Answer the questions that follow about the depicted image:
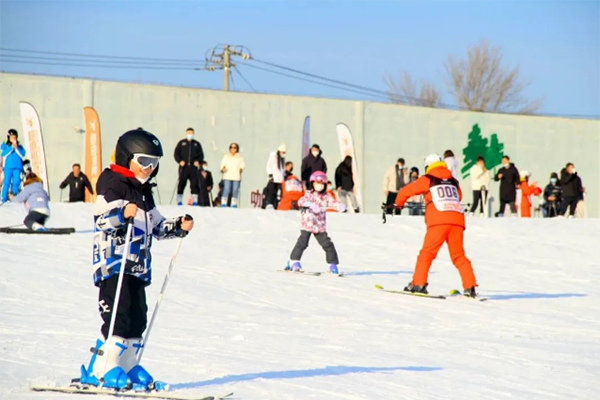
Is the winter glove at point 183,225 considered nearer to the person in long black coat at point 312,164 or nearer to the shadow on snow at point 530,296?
the shadow on snow at point 530,296

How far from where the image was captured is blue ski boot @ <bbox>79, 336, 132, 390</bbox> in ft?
18.2

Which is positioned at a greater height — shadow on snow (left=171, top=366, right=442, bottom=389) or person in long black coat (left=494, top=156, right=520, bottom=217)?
person in long black coat (left=494, top=156, right=520, bottom=217)

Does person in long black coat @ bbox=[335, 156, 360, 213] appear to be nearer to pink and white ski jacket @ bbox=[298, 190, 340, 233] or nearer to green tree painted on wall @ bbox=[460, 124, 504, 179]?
pink and white ski jacket @ bbox=[298, 190, 340, 233]

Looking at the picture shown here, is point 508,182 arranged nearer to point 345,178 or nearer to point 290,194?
point 345,178

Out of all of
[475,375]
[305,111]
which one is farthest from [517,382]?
[305,111]

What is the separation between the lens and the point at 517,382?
7109 millimetres

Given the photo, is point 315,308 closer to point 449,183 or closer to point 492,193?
point 449,183

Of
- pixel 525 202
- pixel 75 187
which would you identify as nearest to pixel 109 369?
pixel 75 187

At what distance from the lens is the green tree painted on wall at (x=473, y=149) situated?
33.8 m

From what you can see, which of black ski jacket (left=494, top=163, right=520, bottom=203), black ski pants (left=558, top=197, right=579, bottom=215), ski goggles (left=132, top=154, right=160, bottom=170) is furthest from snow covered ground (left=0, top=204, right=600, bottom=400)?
black ski pants (left=558, top=197, right=579, bottom=215)

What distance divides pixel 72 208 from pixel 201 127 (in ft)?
31.5

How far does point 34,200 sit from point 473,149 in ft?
67.6

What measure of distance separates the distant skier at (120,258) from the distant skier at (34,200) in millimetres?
10082

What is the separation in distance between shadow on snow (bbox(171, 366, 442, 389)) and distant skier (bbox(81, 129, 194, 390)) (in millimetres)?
447
